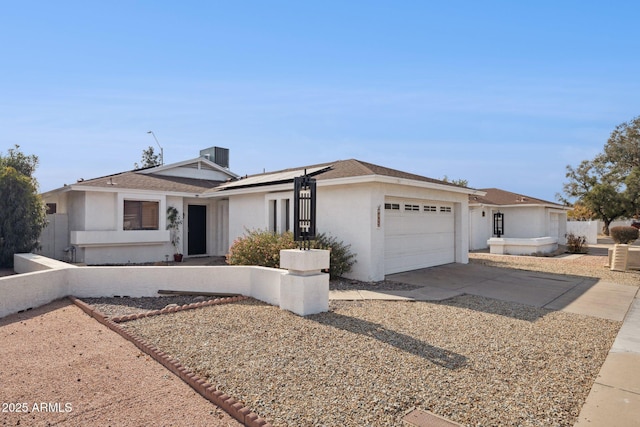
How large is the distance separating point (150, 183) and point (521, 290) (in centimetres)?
1476

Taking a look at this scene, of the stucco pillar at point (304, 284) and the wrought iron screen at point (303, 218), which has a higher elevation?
the wrought iron screen at point (303, 218)

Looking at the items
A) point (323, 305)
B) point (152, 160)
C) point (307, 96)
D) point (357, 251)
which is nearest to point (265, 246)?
point (357, 251)

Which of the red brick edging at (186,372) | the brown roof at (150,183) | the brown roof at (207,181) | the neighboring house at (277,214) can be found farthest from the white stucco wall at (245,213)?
the red brick edging at (186,372)

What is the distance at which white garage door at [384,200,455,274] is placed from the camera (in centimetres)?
1239

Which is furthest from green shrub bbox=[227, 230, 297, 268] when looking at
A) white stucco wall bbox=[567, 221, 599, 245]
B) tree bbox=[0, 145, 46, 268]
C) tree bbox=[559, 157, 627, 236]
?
tree bbox=[559, 157, 627, 236]

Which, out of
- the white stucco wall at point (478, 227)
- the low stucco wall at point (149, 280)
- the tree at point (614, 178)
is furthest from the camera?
the tree at point (614, 178)

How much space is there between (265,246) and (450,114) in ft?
30.6

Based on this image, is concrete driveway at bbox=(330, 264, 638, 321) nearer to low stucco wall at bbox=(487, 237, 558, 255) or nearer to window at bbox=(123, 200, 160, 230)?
low stucco wall at bbox=(487, 237, 558, 255)

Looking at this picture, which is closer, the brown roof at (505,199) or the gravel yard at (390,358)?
the gravel yard at (390,358)

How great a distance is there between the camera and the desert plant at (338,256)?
11034mm

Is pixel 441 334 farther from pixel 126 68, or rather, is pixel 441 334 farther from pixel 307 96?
pixel 126 68

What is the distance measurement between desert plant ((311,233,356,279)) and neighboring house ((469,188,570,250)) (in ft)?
45.7

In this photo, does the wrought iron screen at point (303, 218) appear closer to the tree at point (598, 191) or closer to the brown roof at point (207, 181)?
the brown roof at point (207, 181)

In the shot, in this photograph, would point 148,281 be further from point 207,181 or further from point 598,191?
point 598,191
